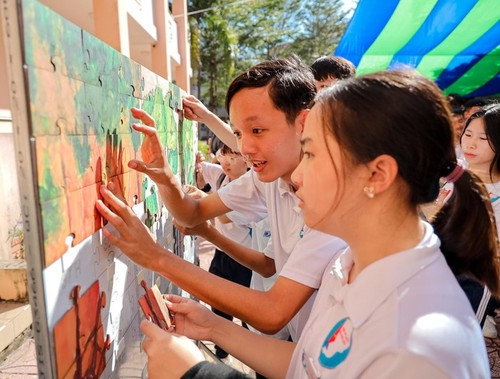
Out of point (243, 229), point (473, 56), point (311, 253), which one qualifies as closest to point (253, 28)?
point (473, 56)

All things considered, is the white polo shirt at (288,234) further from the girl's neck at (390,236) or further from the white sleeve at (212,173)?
the white sleeve at (212,173)

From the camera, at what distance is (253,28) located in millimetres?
21141

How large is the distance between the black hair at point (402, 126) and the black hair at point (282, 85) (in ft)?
1.59

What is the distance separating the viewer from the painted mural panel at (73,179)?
0.71 metres

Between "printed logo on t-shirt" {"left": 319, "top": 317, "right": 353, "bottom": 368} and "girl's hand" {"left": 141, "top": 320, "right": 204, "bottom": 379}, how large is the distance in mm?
323

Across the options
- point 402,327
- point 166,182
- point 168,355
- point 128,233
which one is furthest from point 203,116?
point 402,327

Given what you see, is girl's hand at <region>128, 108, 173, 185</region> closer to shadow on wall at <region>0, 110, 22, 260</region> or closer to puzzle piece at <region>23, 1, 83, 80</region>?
puzzle piece at <region>23, 1, 83, 80</region>

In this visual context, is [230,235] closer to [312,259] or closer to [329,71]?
[329,71]

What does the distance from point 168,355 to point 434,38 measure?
5.89 meters

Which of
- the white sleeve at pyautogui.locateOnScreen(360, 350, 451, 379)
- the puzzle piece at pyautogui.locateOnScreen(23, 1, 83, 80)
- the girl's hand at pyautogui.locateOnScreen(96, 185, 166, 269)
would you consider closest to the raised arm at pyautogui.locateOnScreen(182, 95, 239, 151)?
the girl's hand at pyautogui.locateOnScreen(96, 185, 166, 269)

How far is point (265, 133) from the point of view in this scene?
1.48 meters

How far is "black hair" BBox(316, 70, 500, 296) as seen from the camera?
854mm

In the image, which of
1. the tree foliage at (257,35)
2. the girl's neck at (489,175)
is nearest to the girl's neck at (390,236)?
the girl's neck at (489,175)

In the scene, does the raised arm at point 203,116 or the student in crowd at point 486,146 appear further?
the student in crowd at point 486,146
